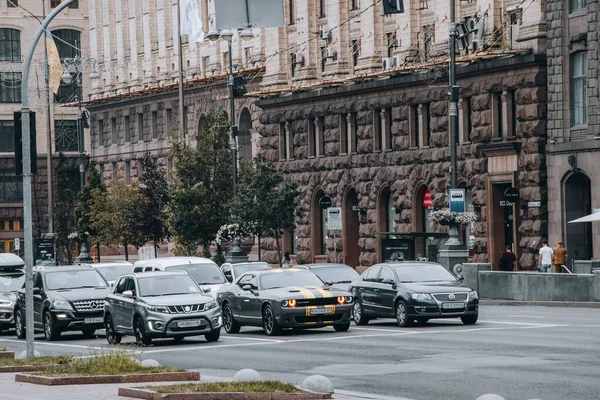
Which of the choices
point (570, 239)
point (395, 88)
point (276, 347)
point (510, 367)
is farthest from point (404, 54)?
point (510, 367)

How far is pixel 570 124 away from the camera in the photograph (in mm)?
51438

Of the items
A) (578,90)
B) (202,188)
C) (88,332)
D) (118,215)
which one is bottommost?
(88,332)

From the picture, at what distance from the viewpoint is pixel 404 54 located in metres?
60.5

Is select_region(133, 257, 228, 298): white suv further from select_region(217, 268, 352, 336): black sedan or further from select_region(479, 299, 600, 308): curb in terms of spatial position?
select_region(479, 299, 600, 308): curb

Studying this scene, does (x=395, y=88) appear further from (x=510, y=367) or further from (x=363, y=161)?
(x=510, y=367)

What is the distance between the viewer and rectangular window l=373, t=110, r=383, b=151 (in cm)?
6303

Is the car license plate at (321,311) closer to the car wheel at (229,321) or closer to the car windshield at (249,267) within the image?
the car wheel at (229,321)

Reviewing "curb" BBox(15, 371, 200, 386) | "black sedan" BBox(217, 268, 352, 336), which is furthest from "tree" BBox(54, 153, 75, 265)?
"curb" BBox(15, 371, 200, 386)

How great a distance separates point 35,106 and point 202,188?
1800 inches

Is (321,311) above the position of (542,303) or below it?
above

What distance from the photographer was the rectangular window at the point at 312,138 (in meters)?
68.2

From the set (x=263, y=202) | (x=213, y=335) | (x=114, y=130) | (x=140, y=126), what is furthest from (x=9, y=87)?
(x=213, y=335)

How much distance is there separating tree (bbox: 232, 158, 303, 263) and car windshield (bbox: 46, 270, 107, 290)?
22978 millimetres

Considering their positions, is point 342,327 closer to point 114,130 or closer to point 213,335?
point 213,335
